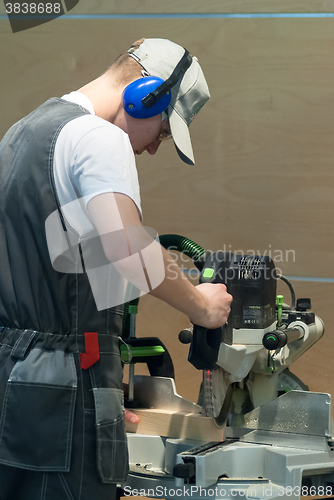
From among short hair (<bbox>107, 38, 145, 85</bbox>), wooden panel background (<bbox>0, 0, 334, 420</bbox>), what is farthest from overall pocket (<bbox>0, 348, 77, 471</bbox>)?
wooden panel background (<bbox>0, 0, 334, 420</bbox>)

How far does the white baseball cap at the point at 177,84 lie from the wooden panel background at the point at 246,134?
4.42 ft

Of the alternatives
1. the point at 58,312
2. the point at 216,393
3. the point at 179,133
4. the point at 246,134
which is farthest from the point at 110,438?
the point at 246,134

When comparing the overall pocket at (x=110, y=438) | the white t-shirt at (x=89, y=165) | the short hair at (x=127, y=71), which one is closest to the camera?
the white t-shirt at (x=89, y=165)

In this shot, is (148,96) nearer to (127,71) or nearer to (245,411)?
(127,71)

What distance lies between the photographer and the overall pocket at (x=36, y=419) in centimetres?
103

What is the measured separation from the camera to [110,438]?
107 centimetres

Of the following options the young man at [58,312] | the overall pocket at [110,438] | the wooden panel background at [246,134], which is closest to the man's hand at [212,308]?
the young man at [58,312]

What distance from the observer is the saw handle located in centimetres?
130

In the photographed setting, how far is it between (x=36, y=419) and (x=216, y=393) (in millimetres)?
615

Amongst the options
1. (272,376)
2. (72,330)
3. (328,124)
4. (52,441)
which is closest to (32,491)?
(52,441)

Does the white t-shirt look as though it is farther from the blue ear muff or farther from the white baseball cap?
the white baseball cap

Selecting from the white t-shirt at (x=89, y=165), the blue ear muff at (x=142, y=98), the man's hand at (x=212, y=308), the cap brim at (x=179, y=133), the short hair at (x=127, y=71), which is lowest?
the man's hand at (x=212, y=308)

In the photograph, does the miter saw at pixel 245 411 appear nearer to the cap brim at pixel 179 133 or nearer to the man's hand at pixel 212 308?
the man's hand at pixel 212 308

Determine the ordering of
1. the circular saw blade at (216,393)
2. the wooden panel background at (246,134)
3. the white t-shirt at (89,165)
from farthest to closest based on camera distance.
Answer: the wooden panel background at (246,134) < the circular saw blade at (216,393) < the white t-shirt at (89,165)
